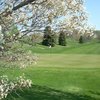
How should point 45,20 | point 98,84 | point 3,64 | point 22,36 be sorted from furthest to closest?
point 98,84 → point 3,64 → point 45,20 → point 22,36

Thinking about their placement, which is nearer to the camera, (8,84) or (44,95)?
(8,84)

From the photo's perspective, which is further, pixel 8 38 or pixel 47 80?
pixel 47 80

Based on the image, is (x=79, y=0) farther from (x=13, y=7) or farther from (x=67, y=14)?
(x=13, y=7)

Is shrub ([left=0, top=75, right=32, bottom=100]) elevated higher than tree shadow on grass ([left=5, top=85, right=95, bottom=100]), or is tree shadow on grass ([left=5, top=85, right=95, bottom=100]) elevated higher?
shrub ([left=0, top=75, right=32, bottom=100])

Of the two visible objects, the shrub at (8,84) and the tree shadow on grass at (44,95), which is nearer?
the shrub at (8,84)

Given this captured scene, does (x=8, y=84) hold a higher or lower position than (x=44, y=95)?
higher

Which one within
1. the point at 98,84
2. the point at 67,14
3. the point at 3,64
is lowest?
the point at 98,84

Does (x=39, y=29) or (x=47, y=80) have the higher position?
Answer: (x=39, y=29)

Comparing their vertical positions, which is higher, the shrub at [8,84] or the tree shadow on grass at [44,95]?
the shrub at [8,84]

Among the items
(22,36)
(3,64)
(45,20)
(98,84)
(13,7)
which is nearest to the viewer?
(13,7)

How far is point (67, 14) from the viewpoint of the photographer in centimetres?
1733

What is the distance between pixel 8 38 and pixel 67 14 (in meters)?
4.04

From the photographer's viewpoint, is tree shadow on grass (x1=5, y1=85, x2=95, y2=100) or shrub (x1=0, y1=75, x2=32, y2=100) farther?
tree shadow on grass (x1=5, y1=85, x2=95, y2=100)

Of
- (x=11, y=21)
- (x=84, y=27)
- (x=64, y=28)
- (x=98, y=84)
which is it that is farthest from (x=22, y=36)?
(x=98, y=84)
